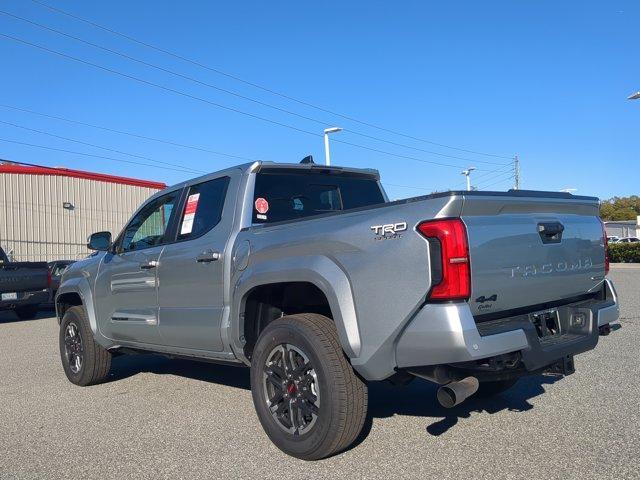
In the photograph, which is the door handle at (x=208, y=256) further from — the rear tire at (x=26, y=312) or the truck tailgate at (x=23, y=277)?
the rear tire at (x=26, y=312)

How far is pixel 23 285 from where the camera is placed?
1430 cm

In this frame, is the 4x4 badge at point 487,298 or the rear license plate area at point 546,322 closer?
the 4x4 badge at point 487,298

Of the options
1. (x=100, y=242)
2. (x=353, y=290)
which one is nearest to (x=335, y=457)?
(x=353, y=290)

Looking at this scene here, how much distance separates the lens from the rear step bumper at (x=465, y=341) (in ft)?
10.9

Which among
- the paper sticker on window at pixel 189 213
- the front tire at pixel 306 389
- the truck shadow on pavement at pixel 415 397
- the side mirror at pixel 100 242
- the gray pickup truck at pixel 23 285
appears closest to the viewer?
the front tire at pixel 306 389

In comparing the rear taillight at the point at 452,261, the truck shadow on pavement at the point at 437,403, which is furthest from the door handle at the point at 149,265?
the rear taillight at the point at 452,261

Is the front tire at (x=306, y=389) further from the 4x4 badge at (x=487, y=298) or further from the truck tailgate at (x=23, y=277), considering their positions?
the truck tailgate at (x=23, y=277)

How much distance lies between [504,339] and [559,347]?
0.56m

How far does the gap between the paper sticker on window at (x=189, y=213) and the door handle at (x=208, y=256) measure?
454mm

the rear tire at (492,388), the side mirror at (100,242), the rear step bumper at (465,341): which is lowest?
the rear tire at (492,388)

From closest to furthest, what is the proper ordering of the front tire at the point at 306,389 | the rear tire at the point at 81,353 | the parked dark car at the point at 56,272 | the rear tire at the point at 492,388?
1. the front tire at the point at 306,389
2. the rear tire at the point at 492,388
3. the rear tire at the point at 81,353
4. the parked dark car at the point at 56,272

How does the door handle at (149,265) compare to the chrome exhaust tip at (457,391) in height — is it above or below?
above

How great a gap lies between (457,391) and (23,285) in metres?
13.2

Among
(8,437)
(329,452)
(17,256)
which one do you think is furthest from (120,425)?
(17,256)
